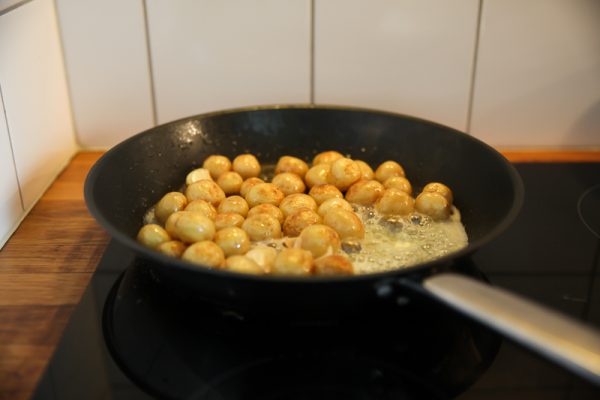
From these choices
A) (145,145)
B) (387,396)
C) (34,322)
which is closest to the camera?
(387,396)

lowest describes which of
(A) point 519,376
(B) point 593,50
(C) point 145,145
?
(A) point 519,376

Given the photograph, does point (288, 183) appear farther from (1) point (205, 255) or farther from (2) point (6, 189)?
(2) point (6, 189)

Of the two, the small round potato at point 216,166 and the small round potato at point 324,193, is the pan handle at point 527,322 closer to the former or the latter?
the small round potato at point 324,193

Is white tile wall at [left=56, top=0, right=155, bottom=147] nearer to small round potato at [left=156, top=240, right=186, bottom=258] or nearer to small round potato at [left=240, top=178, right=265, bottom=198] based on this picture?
small round potato at [left=240, top=178, right=265, bottom=198]

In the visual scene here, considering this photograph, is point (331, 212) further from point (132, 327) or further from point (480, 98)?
point (480, 98)

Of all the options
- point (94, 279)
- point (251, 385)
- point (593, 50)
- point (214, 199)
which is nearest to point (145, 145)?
point (214, 199)

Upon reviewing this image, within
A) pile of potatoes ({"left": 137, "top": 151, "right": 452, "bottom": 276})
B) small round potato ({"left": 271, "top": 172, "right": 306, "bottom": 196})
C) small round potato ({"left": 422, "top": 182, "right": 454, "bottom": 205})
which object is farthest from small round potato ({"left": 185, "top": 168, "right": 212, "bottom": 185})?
small round potato ({"left": 422, "top": 182, "right": 454, "bottom": 205})
